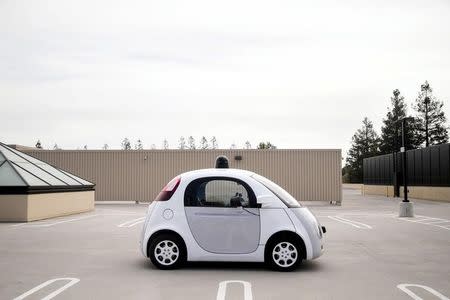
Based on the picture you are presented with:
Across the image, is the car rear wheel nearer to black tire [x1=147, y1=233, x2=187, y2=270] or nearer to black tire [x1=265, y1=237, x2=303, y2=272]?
black tire [x1=265, y1=237, x2=303, y2=272]

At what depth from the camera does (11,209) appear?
764 inches

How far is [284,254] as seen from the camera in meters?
8.88

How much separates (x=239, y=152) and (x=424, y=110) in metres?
48.8

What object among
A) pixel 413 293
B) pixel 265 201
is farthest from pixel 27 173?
pixel 413 293

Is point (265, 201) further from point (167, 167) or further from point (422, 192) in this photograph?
point (422, 192)

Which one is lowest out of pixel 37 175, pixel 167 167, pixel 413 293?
pixel 413 293

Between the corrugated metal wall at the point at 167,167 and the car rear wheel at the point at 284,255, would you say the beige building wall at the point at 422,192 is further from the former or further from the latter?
the car rear wheel at the point at 284,255

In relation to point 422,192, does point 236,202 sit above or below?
above

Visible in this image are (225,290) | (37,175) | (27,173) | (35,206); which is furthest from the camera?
(37,175)

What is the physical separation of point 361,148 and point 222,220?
320ft

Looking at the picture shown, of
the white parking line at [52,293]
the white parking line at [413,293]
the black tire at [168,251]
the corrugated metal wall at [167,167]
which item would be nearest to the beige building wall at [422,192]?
the corrugated metal wall at [167,167]

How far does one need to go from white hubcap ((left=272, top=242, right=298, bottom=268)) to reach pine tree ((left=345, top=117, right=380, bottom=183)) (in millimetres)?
91363

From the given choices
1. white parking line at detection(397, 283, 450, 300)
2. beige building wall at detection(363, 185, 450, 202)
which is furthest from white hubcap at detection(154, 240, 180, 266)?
beige building wall at detection(363, 185, 450, 202)

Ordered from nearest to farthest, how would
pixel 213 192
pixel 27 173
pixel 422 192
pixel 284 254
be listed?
pixel 284 254, pixel 213 192, pixel 27 173, pixel 422 192
